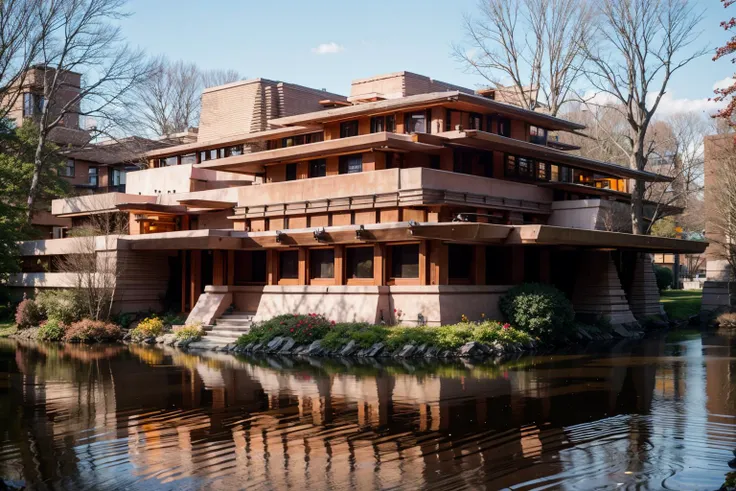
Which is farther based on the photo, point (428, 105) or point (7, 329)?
point (7, 329)

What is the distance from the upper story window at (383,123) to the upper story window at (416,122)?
646mm

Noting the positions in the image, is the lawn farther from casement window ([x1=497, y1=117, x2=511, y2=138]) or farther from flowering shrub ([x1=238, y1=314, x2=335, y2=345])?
flowering shrub ([x1=238, y1=314, x2=335, y2=345])

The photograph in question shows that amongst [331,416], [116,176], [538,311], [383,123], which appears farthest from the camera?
[116,176]

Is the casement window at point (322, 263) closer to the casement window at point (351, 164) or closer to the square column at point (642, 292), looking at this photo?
the casement window at point (351, 164)

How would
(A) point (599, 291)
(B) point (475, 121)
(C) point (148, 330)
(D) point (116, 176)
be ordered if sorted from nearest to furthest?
(C) point (148, 330)
(B) point (475, 121)
(A) point (599, 291)
(D) point (116, 176)

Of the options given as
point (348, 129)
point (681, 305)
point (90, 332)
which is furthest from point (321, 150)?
point (681, 305)

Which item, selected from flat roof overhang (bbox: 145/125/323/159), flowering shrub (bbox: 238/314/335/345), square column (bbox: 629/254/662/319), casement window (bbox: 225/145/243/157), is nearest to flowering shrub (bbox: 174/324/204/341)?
flowering shrub (bbox: 238/314/335/345)

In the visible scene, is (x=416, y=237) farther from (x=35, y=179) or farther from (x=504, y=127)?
(x=35, y=179)

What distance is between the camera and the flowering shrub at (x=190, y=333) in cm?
3300

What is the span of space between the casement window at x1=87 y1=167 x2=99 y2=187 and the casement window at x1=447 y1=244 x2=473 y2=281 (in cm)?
3673

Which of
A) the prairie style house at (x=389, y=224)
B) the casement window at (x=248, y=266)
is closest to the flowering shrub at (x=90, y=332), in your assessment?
the prairie style house at (x=389, y=224)

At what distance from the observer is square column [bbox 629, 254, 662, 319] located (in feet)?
133

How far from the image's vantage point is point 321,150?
34.8 m

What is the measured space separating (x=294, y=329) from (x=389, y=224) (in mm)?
5513
